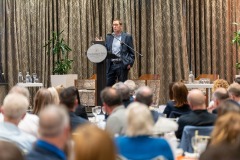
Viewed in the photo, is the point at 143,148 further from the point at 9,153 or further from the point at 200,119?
the point at 200,119

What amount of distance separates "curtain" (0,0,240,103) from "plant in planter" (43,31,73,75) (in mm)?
170

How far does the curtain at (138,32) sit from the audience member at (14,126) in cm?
854

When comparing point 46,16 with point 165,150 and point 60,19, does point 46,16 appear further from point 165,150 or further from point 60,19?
point 165,150

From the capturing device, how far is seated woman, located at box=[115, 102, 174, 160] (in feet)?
9.84

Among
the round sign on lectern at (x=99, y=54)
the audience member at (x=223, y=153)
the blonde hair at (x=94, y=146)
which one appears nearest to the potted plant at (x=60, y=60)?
the round sign on lectern at (x=99, y=54)

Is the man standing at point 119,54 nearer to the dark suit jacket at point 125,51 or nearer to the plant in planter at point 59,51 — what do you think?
the dark suit jacket at point 125,51

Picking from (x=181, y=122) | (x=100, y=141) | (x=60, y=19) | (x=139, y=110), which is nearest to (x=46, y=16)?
(x=60, y=19)

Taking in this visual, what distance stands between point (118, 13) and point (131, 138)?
9.57 metres

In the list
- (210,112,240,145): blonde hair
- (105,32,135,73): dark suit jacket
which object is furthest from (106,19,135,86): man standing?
(210,112,240,145): blonde hair

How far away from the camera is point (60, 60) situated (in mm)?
→ 11906

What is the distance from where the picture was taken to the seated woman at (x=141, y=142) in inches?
118

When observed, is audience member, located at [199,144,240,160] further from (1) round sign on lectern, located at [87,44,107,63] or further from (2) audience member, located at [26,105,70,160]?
(1) round sign on lectern, located at [87,44,107,63]

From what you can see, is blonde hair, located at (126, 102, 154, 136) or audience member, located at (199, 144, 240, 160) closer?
audience member, located at (199, 144, 240, 160)

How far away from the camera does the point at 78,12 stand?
12266 mm
